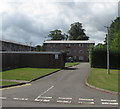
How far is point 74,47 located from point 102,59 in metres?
45.6

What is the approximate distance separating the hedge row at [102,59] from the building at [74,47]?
1715 inches

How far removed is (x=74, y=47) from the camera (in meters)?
81.1

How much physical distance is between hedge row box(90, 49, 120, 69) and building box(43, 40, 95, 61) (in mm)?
43571

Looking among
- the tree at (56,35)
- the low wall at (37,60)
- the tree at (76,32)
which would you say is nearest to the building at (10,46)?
the low wall at (37,60)

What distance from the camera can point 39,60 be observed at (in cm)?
3494

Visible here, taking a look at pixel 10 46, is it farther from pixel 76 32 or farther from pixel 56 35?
pixel 76 32

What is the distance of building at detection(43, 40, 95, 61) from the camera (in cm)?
8000

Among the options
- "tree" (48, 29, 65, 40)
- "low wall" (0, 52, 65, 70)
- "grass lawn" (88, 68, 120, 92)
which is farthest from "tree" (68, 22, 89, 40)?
"grass lawn" (88, 68, 120, 92)

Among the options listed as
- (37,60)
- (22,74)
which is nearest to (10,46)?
(37,60)

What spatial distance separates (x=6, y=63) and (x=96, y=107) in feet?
77.9

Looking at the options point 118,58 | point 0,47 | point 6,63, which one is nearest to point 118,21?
point 118,58

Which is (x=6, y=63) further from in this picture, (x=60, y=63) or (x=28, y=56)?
(x=60, y=63)

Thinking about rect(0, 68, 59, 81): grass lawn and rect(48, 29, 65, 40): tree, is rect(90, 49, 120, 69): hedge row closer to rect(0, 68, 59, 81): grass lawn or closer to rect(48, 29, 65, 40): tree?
rect(0, 68, 59, 81): grass lawn

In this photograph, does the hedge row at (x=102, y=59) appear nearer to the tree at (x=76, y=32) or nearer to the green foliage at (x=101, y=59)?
the green foliage at (x=101, y=59)
